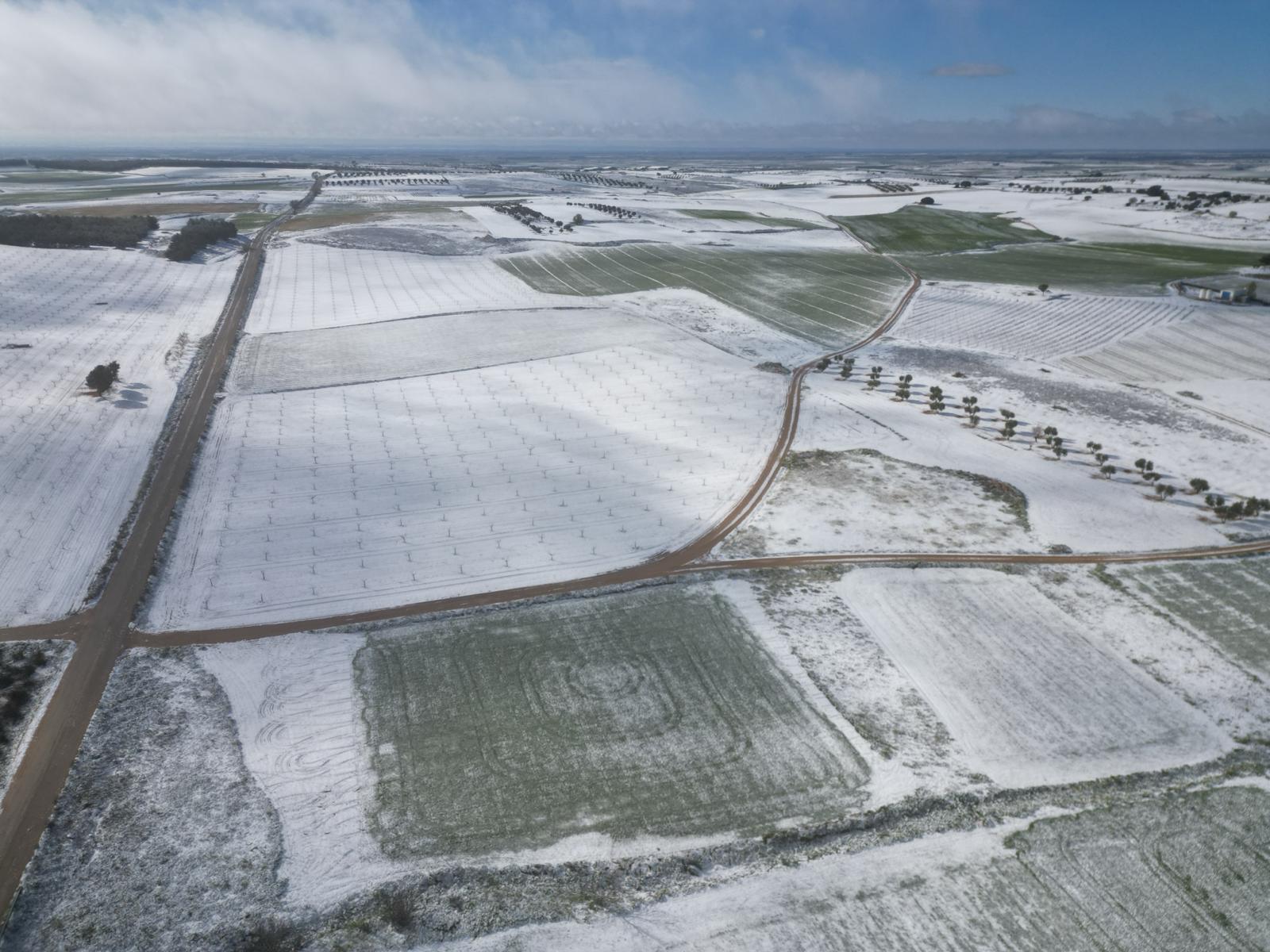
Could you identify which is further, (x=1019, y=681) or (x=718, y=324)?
(x=718, y=324)

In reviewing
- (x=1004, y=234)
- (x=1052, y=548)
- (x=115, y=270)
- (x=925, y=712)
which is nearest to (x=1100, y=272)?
(x=1004, y=234)

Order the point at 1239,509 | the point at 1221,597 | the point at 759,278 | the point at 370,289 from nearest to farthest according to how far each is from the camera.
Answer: the point at 1221,597 → the point at 1239,509 → the point at 370,289 → the point at 759,278

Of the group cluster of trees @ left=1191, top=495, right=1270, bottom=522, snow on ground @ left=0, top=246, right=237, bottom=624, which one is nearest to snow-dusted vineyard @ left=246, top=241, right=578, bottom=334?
snow on ground @ left=0, top=246, right=237, bottom=624

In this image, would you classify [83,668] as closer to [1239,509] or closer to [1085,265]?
[1239,509]

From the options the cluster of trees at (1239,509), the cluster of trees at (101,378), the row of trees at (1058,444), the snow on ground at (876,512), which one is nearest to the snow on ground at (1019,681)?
the snow on ground at (876,512)

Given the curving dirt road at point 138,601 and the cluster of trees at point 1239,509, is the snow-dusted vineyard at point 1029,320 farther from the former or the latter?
the curving dirt road at point 138,601

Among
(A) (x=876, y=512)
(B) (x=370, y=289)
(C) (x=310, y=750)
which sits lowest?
(C) (x=310, y=750)

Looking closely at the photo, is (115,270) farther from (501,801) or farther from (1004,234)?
(1004,234)

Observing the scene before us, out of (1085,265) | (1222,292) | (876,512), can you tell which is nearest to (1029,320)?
(1222,292)

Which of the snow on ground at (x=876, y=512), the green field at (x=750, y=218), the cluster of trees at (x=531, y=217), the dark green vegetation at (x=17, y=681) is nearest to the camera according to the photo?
the dark green vegetation at (x=17, y=681)
